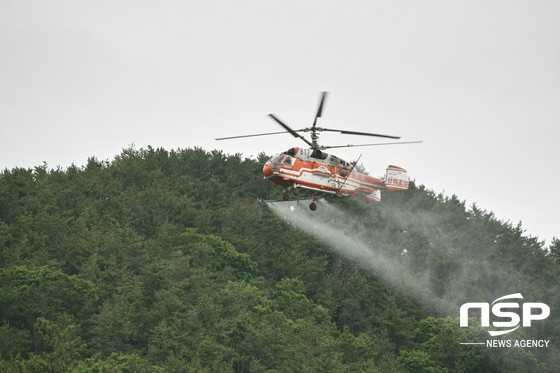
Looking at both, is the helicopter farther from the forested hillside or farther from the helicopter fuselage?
the forested hillside

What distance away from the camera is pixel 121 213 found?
9800cm

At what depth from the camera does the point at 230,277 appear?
8931cm

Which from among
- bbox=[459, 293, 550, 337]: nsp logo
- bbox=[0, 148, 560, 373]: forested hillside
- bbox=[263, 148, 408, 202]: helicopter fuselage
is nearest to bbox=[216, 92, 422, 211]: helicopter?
bbox=[263, 148, 408, 202]: helicopter fuselage

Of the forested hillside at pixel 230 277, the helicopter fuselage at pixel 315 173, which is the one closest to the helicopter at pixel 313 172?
the helicopter fuselage at pixel 315 173

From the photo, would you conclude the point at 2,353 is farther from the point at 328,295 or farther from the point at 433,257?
the point at 433,257

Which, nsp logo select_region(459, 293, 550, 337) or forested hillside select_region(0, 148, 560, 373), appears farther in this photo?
nsp logo select_region(459, 293, 550, 337)

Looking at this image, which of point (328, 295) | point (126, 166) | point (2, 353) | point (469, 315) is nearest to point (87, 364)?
point (2, 353)

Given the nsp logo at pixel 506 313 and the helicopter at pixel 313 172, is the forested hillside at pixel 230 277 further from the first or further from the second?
the helicopter at pixel 313 172

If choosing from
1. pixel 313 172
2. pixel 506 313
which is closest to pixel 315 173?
pixel 313 172

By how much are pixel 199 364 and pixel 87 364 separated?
336 inches

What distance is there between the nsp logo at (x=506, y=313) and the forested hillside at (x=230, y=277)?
0.97 m

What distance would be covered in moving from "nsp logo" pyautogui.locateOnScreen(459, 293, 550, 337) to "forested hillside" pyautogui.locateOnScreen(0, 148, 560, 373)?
0.97 m

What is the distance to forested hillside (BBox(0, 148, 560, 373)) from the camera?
7262cm

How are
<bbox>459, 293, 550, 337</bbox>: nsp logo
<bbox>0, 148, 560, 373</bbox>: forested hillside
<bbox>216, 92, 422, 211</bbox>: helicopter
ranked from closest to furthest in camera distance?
<bbox>216, 92, 422, 211</bbox>: helicopter
<bbox>0, 148, 560, 373</bbox>: forested hillside
<bbox>459, 293, 550, 337</bbox>: nsp logo
